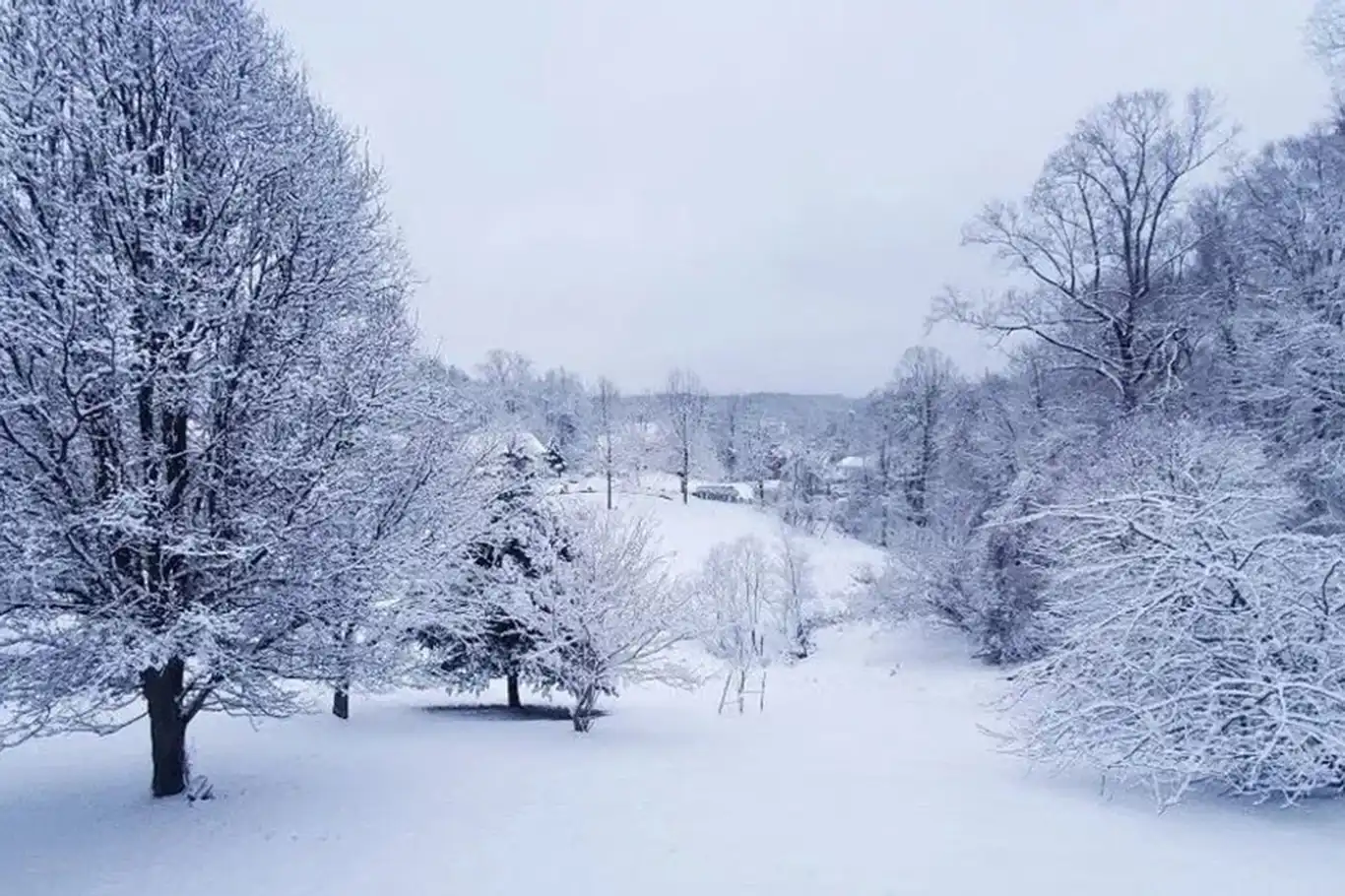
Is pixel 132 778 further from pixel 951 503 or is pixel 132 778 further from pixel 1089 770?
pixel 951 503

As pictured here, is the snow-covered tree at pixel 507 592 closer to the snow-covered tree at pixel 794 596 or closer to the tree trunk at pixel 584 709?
the tree trunk at pixel 584 709

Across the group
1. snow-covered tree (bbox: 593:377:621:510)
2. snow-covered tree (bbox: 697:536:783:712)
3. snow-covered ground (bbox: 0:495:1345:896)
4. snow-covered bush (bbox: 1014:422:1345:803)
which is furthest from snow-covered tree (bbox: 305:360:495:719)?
snow-covered tree (bbox: 593:377:621:510)

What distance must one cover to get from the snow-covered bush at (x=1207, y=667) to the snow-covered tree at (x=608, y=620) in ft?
20.3

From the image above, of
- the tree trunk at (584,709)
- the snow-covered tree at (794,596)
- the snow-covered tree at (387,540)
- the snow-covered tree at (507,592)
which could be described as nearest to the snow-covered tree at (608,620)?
the tree trunk at (584,709)

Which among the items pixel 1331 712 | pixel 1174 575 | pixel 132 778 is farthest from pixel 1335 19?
pixel 132 778

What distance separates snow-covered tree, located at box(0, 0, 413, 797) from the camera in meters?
6.06

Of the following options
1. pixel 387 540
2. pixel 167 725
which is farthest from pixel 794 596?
pixel 167 725

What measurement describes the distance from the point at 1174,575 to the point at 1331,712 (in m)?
1.78

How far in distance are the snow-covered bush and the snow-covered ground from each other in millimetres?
581

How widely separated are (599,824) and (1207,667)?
6.70 meters

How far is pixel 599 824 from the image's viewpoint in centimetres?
757

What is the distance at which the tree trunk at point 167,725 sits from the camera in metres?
7.33

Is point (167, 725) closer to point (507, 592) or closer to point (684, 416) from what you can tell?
point (507, 592)

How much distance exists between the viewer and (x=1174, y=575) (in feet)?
27.8
